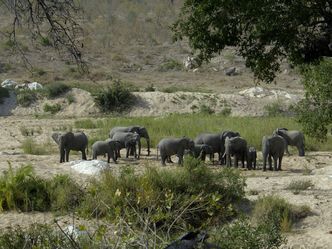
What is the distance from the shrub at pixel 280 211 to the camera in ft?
34.5

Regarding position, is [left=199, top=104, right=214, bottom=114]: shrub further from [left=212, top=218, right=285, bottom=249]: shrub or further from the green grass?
[left=212, top=218, right=285, bottom=249]: shrub

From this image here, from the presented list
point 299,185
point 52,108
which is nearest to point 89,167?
point 299,185

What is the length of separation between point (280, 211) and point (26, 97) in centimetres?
2496

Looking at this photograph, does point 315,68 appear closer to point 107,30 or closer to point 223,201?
point 223,201

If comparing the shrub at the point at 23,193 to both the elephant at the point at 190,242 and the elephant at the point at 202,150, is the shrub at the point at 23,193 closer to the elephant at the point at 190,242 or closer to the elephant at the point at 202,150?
the elephant at the point at 190,242

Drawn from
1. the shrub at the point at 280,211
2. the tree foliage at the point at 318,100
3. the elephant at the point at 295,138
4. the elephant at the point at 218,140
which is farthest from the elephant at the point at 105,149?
the shrub at the point at 280,211

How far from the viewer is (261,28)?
909 cm

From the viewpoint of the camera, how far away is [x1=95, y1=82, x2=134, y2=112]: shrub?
3244 cm

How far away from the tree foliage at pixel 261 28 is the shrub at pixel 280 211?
2.18m

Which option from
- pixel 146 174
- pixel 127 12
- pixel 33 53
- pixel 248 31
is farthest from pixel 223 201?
pixel 127 12

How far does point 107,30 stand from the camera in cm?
5350

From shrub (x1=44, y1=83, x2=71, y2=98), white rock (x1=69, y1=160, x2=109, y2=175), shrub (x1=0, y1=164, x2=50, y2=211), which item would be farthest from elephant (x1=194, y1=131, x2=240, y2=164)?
shrub (x1=44, y1=83, x2=71, y2=98)

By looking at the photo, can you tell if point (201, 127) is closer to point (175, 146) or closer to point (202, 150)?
A: point (202, 150)

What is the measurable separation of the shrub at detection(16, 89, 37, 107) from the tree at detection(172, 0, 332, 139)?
24666 millimetres
